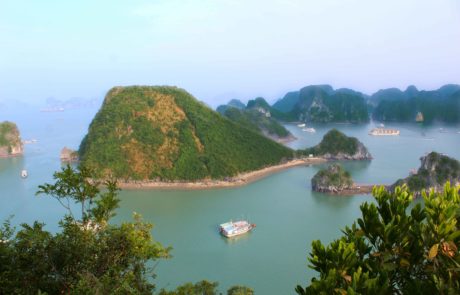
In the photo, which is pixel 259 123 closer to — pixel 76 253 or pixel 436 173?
pixel 436 173

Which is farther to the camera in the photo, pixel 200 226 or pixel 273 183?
pixel 273 183

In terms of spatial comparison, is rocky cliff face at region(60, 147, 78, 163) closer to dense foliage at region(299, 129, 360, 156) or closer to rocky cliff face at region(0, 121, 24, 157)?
rocky cliff face at region(0, 121, 24, 157)

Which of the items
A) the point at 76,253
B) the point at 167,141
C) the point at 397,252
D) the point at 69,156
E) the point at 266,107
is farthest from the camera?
the point at 266,107

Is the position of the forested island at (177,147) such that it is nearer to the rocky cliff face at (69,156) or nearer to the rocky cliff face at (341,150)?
the rocky cliff face at (341,150)

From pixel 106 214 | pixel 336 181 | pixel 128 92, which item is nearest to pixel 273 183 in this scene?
pixel 336 181

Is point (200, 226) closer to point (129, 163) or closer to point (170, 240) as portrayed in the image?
point (170, 240)

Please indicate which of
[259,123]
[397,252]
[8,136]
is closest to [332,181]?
[397,252]

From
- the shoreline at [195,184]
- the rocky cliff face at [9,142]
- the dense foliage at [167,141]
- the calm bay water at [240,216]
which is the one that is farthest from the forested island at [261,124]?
the rocky cliff face at [9,142]
